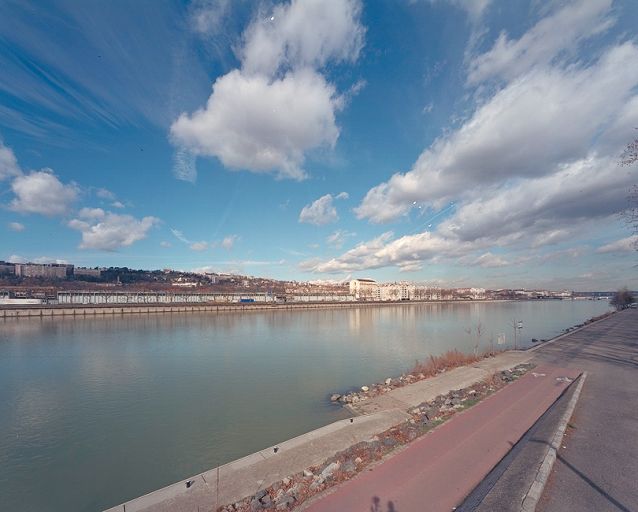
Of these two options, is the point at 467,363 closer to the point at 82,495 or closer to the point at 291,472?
the point at 291,472

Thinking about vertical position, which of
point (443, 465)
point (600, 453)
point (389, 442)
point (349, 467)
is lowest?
point (389, 442)

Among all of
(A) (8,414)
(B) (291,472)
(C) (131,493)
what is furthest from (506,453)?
(A) (8,414)

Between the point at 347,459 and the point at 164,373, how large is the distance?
596 inches

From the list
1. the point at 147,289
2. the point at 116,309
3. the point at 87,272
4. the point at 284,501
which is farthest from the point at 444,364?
the point at 87,272

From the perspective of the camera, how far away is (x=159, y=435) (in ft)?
34.2

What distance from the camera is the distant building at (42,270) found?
128 meters

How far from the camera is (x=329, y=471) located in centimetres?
642

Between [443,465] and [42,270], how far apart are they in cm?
16831

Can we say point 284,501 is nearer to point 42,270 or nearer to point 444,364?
point 444,364

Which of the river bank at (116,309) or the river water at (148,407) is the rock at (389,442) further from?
the river bank at (116,309)

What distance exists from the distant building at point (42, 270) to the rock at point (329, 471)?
160 meters

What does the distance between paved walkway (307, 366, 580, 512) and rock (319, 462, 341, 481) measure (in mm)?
583

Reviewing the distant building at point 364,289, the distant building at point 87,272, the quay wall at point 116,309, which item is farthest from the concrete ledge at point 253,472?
the distant building at point 87,272

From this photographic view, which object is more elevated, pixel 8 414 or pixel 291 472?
pixel 291 472
